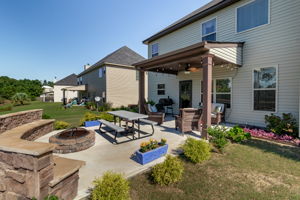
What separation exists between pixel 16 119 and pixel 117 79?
11.5 m

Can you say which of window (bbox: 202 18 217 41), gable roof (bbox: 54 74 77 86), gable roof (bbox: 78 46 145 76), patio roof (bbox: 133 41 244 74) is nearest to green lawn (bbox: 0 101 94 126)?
gable roof (bbox: 78 46 145 76)

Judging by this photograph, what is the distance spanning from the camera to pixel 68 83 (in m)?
35.2

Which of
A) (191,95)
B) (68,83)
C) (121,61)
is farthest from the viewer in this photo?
(68,83)

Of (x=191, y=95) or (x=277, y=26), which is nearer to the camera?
(x=277, y=26)

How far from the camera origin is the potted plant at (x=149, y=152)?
332cm

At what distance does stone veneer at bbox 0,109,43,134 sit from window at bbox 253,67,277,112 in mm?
9500

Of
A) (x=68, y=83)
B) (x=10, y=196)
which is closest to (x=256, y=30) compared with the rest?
(x=10, y=196)

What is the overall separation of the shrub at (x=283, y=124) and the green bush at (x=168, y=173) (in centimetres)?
488

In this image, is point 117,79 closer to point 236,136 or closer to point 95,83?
point 95,83

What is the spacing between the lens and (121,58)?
1670 cm

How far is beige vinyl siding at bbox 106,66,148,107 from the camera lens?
49.5ft

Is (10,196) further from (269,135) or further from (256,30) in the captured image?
(256,30)

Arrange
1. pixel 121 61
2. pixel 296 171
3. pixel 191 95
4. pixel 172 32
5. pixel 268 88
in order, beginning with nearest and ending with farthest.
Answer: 1. pixel 296 171
2. pixel 268 88
3. pixel 191 95
4. pixel 172 32
5. pixel 121 61

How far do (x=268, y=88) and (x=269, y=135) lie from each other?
224 cm
